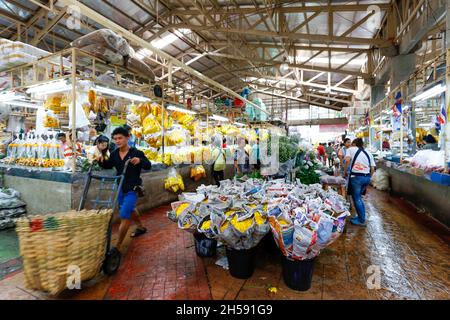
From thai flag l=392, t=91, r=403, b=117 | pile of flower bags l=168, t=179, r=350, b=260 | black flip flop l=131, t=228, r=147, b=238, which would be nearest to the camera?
pile of flower bags l=168, t=179, r=350, b=260

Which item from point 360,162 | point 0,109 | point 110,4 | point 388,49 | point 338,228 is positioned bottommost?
point 338,228

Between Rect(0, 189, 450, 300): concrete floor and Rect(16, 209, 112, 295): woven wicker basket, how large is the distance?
34cm

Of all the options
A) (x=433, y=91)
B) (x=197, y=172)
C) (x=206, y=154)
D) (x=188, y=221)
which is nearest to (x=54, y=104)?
(x=188, y=221)

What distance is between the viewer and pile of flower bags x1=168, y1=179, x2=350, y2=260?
2145 millimetres

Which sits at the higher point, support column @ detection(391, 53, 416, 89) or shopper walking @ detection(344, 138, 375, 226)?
support column @ detection(391, 53, 416, 89)

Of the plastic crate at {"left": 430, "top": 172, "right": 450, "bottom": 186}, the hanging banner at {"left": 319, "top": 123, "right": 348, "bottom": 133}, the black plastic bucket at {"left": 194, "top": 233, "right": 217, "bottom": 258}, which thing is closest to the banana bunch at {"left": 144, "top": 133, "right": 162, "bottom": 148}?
the black plastic bucket at {"left": 194, "top": 233, "right": 217, "bottom": 258}

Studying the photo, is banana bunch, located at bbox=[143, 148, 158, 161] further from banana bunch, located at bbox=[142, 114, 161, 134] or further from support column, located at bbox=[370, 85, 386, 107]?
support column, located at bbox=[370, 85, 386, 107]

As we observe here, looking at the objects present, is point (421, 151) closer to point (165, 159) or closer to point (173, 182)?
point (173, 182)

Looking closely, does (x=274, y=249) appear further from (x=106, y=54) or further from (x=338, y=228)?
(x=106, y=54)

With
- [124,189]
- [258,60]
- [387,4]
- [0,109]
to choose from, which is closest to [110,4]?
[0,109]

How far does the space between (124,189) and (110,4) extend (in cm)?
761

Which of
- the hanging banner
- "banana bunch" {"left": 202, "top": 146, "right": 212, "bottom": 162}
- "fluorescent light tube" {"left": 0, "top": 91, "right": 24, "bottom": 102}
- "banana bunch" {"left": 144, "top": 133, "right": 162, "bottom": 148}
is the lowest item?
"banana bunch" {"left": 202, "top": 146, "right": 212, "bottom": 162}

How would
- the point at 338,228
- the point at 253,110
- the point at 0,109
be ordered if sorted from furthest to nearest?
the point at 253,110, the point at 0,109, the point at 338,228
